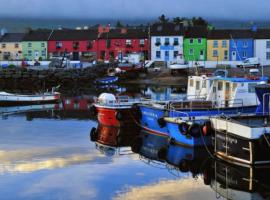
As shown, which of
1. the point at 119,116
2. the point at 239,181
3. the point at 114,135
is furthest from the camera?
the point at 119,116

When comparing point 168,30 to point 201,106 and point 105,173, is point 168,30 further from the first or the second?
point 105,173

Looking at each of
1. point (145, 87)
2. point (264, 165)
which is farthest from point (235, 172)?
point (145, 87)

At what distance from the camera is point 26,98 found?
1946 inches

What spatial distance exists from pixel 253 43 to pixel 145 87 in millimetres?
28713

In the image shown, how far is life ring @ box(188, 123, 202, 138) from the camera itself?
85.9 ft

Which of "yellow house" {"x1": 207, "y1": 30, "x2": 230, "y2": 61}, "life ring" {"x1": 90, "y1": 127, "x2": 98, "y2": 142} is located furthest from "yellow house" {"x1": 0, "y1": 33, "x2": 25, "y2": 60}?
"life ring" {"x1": 90, "y1": 127, "x2": 98, "y2": 142}

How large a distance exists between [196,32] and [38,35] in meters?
27.6

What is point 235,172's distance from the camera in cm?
2211

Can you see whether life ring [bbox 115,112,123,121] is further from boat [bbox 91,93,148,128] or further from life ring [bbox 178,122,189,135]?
life ring [bbox 178,122,189,135]

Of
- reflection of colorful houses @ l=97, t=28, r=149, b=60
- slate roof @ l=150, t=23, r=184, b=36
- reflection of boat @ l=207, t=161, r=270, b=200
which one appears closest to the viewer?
reflection of boat @ l=207, t=161, r=270, b=200

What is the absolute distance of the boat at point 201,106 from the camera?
27.6m

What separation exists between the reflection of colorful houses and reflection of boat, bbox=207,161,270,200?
241ft

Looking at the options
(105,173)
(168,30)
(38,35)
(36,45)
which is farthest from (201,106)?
(38,35)

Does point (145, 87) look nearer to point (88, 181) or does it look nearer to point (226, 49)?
point (226, 49)
